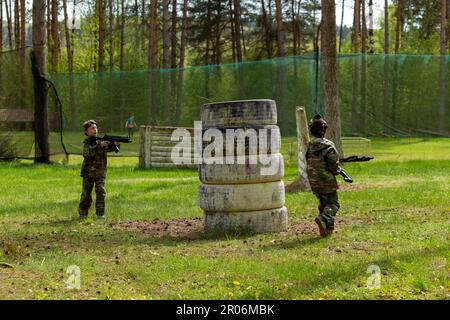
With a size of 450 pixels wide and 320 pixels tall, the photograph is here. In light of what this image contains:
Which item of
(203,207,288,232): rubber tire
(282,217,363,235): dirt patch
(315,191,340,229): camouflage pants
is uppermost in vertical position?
(315,191,340,229): camouflage pants

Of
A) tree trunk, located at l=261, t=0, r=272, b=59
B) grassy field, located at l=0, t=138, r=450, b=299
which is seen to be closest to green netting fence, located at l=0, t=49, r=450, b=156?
grassy field, located at l=0, t=138, r=450, b=299

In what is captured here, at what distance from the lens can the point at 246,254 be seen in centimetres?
705

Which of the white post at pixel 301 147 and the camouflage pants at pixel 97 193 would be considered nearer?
the camouflage pants at pixel 97 193

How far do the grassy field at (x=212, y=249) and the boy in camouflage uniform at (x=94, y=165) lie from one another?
309 mm

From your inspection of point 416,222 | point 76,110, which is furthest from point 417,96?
point 416,222

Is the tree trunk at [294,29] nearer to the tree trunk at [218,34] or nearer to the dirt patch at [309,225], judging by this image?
the tree trunk at [218,34]

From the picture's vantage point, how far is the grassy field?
5.61 meters

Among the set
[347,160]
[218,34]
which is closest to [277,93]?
[347,160]

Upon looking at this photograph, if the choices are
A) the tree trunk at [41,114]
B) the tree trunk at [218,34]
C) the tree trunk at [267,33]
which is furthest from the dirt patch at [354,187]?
the tree trunk at [267,33]

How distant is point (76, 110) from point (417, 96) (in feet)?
39.7

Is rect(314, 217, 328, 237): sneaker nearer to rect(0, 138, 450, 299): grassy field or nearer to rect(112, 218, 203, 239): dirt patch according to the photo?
rect(0, 138, 450, 299): grassy field

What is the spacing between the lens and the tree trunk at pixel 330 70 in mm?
14812

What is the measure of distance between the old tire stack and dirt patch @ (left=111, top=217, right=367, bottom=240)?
292 millimetres
